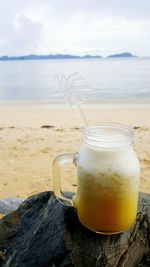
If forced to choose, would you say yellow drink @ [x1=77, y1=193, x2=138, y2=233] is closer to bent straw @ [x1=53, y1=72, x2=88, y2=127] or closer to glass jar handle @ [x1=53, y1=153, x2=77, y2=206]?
glass jar handle @ [x1=53, y1=153, x2=77, y2=206]

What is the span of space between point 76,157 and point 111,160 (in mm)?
233

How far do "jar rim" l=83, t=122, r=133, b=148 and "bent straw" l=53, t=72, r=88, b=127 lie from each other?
3.9 inches

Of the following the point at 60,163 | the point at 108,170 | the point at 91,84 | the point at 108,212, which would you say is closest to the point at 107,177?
the point at 108,170

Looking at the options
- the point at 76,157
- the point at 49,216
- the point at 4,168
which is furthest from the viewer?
the point at 4,168

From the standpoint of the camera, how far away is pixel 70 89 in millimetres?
1766

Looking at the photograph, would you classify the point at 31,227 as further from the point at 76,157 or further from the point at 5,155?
the point at 5,155

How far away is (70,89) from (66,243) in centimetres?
78

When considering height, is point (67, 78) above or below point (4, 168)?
above

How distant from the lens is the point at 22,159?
20.3ft

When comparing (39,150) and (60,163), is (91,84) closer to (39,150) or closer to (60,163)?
(39,150)

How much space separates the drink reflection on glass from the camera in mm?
1555

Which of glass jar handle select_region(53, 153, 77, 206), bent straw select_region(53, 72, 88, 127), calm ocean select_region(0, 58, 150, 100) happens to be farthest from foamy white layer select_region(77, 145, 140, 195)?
calm ocean select_region(0, 58, 150, 100)

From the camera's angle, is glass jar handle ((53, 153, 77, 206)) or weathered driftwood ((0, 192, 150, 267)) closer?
glass jar handle ((53, 153, 77, 206))

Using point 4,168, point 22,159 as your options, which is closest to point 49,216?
point 4,168
